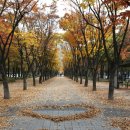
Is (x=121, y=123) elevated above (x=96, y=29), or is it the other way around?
(x=96, y=29)

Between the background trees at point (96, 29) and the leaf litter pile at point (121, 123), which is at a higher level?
the background trees at point (96, 29)

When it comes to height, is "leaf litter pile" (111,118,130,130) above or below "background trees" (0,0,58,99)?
below

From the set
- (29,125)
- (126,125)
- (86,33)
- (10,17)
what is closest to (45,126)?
(29,125)

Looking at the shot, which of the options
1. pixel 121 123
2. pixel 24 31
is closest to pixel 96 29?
pixel 24 31

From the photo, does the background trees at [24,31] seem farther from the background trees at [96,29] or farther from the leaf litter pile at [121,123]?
the leaf litter pile at [121,123]

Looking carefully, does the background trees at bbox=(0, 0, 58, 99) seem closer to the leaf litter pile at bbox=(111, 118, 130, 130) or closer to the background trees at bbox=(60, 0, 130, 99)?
the background trees at bbox=(60, 0, 130, 99)

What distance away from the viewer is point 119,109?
1514 centimetres

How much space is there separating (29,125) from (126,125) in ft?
10.6

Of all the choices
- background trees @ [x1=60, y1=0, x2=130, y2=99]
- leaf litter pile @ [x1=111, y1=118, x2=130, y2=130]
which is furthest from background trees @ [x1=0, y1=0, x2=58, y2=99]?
leaf litter pile @ [x1=111, y1=118, x2=130, y2=130]

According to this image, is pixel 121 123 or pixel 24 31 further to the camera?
pixel 24 31

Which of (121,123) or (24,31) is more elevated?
(24,31)

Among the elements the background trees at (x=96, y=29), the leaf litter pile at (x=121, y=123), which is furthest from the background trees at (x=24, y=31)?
the leaf litter pile at (x=121, y=123)

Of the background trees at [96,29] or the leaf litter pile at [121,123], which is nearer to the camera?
the leaf litter pile at [121,123]

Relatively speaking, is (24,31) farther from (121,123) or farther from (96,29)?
(121,123)
